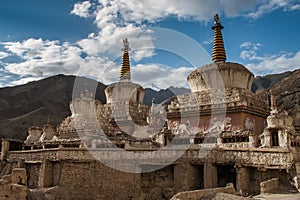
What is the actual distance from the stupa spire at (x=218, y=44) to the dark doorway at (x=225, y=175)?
1032cm

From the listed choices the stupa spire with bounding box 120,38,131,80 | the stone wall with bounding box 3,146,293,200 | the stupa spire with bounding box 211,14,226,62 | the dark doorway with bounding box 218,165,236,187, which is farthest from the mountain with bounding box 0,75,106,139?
the dark doorway with bounding box 218,165,236,187

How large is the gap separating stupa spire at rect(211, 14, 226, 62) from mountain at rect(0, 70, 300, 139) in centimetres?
394

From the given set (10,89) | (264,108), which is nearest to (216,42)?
(264,108)

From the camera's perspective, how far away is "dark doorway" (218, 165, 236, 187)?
17.4 metres

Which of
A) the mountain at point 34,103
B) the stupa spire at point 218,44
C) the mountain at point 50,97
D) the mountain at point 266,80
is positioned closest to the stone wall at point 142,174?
the stupa spire at point 218,44

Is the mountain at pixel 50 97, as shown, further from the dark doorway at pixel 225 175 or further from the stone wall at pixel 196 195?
the stone wall at pixel 196 195

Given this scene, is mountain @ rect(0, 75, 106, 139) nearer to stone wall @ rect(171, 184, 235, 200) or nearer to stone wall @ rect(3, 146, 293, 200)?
stone wall @ rect(3, 146, 293, 200)

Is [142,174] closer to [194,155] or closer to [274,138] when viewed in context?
[194,155]

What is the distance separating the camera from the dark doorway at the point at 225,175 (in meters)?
17.4

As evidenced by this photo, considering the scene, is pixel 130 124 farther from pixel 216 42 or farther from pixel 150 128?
pixel 216 42

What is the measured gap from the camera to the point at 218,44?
26.2 metres

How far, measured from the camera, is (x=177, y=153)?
17.9 meters

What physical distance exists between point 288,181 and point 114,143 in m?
10.7

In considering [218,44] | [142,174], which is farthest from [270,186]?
[218,44]
